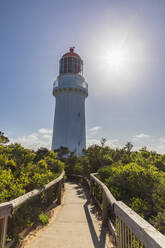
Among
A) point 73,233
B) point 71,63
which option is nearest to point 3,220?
point 73,233

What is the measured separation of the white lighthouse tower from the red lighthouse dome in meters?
0.16

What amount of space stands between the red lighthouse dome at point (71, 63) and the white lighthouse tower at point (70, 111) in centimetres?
16

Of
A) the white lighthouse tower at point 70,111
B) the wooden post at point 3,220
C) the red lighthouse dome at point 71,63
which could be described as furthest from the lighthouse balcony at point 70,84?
the wooden post at point 3,220

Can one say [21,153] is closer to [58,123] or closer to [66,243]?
[66,243]

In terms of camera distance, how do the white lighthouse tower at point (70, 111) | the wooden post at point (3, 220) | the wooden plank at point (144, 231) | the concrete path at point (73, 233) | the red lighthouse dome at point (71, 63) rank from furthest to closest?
the red lighthouse dome at point (71, 63) < the white lighthouse tower at point (70, 111) < the concrete path at point (73, 233) < the wooden post at point (3, 220) < the wooden plank at point (144, 231)

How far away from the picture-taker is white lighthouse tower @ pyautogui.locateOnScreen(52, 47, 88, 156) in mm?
22609

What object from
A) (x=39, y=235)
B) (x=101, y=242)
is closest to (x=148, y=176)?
(x=101, y=242)

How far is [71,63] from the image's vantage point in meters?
25.3

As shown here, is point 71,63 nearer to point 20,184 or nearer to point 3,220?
point 20,184

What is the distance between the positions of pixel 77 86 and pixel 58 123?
6497 millimetres

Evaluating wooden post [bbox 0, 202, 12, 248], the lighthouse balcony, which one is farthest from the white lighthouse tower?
wooden post [bbox 0, 202, 12, 248]

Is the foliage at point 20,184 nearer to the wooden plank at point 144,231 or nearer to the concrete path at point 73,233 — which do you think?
the concrete path at point 73,233

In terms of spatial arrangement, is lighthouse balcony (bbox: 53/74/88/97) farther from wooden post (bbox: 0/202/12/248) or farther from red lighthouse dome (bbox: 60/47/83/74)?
wooden post (bbox: 0/202/12/248)

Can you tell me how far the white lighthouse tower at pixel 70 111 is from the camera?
22.6 metres
